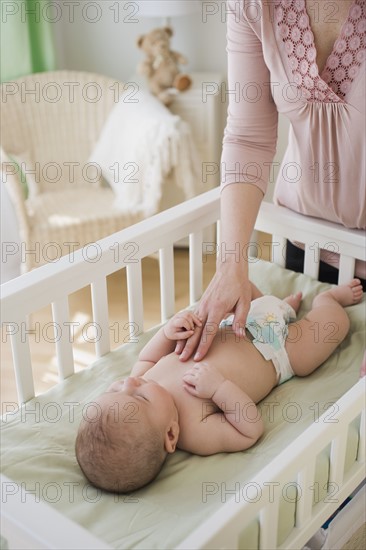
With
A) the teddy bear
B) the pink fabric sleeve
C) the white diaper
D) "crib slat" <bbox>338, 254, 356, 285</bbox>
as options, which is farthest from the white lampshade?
the white diaper

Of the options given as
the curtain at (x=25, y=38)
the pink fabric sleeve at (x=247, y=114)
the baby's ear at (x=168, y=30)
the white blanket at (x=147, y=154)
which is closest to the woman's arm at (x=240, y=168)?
the pink fabric sleeve at (x=247, y=114)

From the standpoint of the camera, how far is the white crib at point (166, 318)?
988 mm

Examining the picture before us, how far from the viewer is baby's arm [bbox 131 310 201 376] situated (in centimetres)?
149

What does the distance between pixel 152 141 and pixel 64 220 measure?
43 cm

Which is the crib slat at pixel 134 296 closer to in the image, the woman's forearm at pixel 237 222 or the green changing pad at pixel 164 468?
the green changing pad at pixel 164 468

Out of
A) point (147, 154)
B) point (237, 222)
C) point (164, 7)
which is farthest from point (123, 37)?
point (237, 222)

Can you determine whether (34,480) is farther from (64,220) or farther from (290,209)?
(64,220)

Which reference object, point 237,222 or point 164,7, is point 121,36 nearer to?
point 164,7

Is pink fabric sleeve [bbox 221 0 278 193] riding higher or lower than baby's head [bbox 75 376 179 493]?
higher

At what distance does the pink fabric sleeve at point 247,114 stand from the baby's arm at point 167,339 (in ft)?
1.04

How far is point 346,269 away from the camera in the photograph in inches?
69.1

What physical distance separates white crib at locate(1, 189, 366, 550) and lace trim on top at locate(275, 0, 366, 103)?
1.20 feet

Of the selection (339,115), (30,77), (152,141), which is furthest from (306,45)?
(30,77)

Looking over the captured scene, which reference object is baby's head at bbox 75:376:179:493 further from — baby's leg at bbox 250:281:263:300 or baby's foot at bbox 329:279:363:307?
baby's foot at bbox 329:279:363:307
